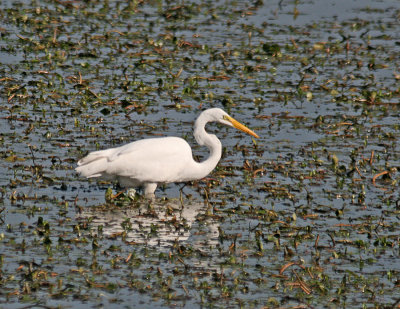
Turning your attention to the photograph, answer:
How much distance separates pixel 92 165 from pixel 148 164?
649 mm

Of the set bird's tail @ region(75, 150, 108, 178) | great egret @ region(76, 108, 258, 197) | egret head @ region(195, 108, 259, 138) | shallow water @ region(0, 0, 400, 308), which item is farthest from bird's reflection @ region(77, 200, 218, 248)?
egret head @ region(195, 108, 259, 138)

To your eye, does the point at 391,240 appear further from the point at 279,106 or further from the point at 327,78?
the point at 327,78

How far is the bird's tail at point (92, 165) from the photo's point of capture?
10477mm

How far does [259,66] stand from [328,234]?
757cm

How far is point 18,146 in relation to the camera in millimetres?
11977

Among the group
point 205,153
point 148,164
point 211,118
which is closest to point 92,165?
point 148,164

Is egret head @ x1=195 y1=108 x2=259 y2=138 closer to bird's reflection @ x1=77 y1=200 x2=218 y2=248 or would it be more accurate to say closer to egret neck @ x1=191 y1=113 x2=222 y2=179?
egret neck @ x1=191 y1=113 x2=222 y2=179

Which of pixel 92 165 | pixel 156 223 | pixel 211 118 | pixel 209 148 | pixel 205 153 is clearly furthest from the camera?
pixel 205 153

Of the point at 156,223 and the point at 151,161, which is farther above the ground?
the point at 151,161

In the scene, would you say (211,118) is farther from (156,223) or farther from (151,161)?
(156,223)

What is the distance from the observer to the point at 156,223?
386 inches

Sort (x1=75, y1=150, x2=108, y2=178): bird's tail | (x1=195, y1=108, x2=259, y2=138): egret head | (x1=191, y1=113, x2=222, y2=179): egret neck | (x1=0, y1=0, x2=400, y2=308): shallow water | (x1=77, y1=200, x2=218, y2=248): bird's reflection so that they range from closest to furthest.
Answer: (x1=0, y1=0, x2=400, y2=308): shallow water → (x1=77, y1=200, x2=218, y2=248): bird's reflection → (x1=75, y1=150, x2=108, y2=178): bird's tail → (x1=191, y1=113, x2=222, y2=179): egret neck → (x1=195, y1=108, x2=259, y2=138): egret head

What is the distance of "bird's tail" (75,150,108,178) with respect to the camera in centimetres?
1048

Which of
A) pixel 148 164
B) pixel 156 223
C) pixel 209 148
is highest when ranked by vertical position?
pixel 209 148
